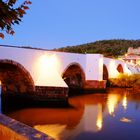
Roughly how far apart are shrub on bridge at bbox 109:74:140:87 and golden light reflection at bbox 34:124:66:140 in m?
14.3

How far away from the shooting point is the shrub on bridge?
73.3 feet

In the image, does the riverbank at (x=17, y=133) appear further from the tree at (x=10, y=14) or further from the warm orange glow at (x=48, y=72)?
the warm orange glow at (x=48, y=72)

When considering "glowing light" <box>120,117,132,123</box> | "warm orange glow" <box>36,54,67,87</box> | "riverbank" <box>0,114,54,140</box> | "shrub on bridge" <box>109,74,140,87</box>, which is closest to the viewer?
"riverbank" <box>0,114,54,140</box>

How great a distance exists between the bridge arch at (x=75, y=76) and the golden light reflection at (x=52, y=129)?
8.60 metres

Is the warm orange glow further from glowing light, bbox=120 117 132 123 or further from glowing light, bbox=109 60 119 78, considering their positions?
glowing light, bbox=109 60 119 78

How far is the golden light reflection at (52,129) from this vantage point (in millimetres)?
8160

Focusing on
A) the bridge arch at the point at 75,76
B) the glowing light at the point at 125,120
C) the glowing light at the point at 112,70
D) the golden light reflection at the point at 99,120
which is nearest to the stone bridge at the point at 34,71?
the bridge arch at the point at 75,76

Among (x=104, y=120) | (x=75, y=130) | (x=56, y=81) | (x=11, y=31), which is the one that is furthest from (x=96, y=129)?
(x=11, y=31)

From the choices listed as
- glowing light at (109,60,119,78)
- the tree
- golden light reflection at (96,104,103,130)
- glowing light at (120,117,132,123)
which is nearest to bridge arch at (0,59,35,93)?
golden light reflection at (96,104,103,130)

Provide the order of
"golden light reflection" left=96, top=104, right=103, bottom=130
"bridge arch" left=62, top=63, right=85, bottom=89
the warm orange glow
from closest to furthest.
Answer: "golden light reflection" left=96, top=104, right=103, bottom=130 → the warm orange glow → "bridge arch" left=62, top=63, right=85, bottom=89

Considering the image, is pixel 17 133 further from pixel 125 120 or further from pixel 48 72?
pixel 48 72

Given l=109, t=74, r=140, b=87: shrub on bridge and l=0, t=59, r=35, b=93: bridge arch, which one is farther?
l=109, t=74, r=140, b=87: shrub on bridge

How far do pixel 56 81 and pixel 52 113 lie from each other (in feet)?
6.96

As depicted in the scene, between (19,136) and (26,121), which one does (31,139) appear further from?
(26,121)
